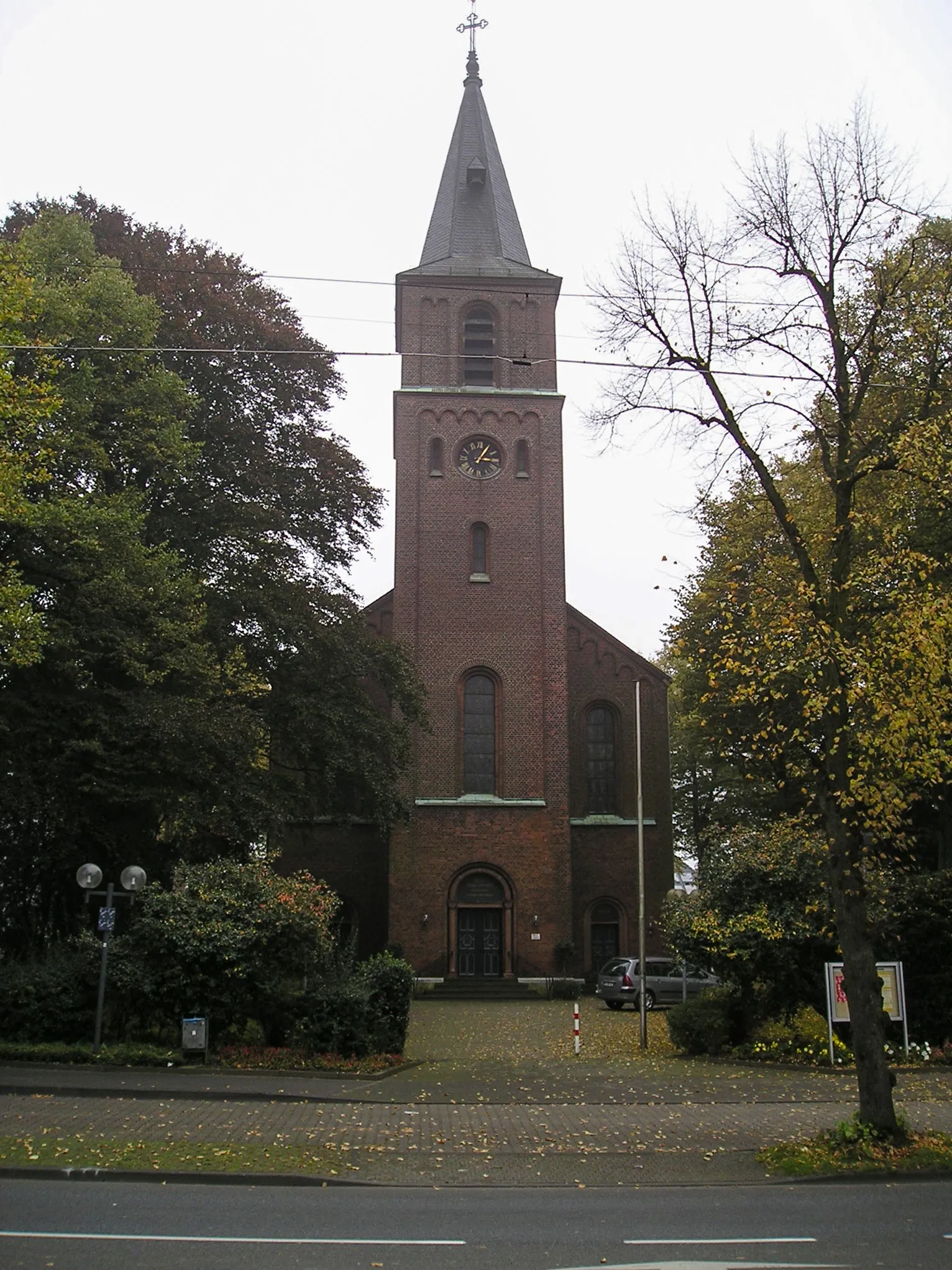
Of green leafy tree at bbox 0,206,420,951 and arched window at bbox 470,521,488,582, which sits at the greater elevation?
arched window at bbox 470,521,488,582

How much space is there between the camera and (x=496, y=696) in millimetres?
33781

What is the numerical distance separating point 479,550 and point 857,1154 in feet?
85.5

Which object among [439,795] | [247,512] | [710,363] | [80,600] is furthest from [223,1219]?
[439,795]

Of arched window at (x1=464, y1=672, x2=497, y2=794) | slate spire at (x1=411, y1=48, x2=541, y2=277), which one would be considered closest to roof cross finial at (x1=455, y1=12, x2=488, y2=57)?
slate spire at (x1=411, y1=48, x2=541, y2=277)

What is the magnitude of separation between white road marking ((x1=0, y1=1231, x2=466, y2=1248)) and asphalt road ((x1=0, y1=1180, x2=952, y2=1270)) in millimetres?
16

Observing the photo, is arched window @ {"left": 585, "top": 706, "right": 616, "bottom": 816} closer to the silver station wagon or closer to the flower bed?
the silver station wagon

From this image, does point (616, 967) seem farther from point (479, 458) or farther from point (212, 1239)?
point (212, 1239)

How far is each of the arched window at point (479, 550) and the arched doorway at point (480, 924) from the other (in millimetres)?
8515

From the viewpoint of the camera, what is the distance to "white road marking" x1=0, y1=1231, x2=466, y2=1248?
730 centimetres

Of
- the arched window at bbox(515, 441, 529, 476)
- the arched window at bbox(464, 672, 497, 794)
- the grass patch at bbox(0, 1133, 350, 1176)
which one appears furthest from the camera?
the arched window at bbox(515, 441, 529, 476)

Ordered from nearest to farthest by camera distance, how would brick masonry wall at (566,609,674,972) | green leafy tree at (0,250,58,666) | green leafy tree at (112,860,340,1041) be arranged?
green leafy tree at (0,250,58,666) < green leafy tree at (112,860,340,1041) < brick masonry wall at (566,609,674,972)

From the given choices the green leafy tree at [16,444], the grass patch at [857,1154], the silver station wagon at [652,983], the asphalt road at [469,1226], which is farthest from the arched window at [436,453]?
the asphalt road at [469,1226]

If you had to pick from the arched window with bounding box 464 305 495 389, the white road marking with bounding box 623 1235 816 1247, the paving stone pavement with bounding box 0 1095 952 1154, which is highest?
the arched window with bounding box 464 305 495 389

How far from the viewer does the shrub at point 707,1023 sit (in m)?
17.1
